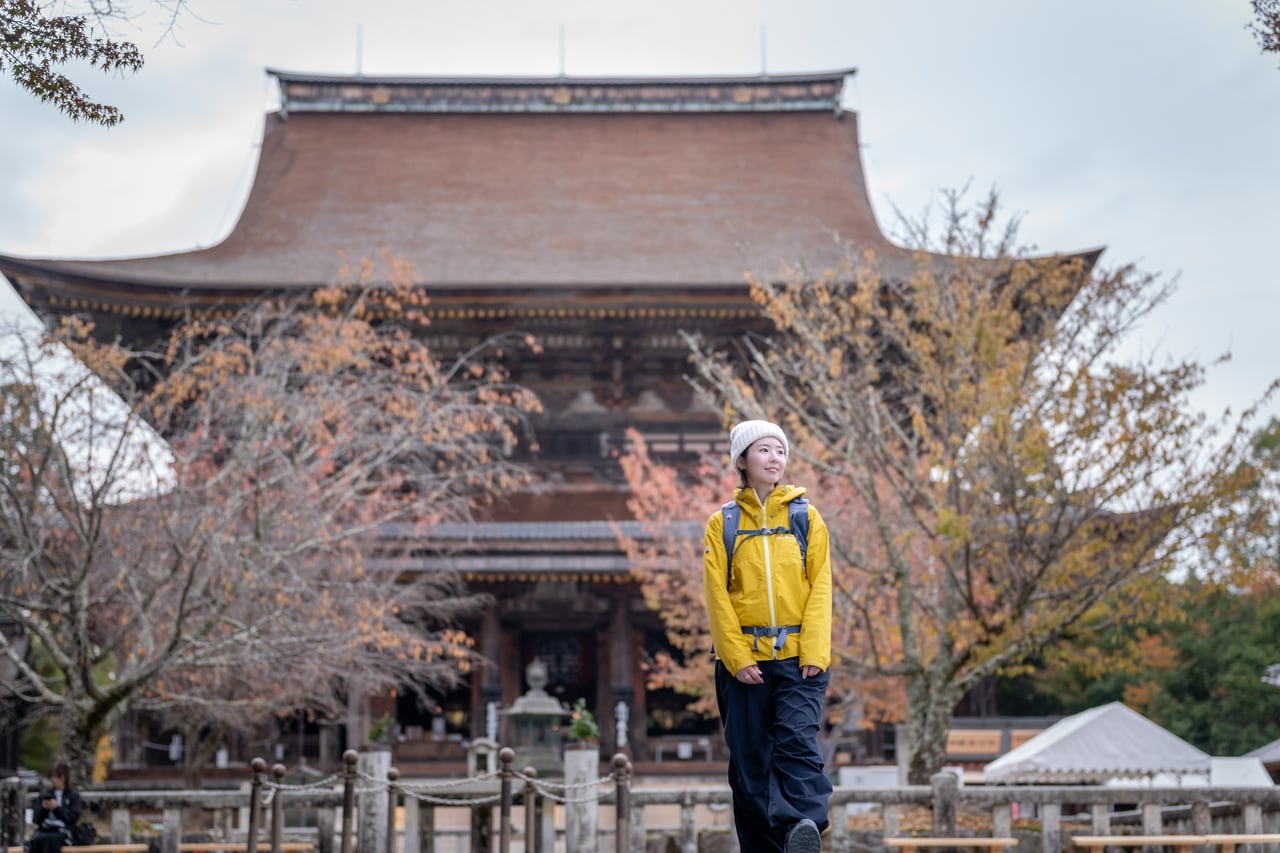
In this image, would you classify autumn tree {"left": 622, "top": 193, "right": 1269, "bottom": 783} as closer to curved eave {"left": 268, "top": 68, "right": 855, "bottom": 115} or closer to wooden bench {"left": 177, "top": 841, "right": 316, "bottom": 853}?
wooden bench {"left": 177, "top": 841, "right": 316, "bottom": 853}

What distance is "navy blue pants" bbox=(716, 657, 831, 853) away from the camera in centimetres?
523

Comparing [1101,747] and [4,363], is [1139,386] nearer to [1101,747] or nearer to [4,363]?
[1101,747]

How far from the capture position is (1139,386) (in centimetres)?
1191

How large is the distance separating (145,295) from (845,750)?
37.8 ft

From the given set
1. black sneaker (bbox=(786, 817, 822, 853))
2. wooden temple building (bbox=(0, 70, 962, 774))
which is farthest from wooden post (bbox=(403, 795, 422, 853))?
black sneaker (bbox=(786, 817, 822, 853))

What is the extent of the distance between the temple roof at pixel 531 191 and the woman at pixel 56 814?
1079 centimetres

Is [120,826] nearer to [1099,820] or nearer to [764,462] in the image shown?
[764,462]

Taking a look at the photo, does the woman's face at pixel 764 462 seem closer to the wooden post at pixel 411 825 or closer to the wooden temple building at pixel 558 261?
the wooden post at pixel 411 825

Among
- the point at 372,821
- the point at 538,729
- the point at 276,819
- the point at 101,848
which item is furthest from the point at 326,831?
the point at 538,729

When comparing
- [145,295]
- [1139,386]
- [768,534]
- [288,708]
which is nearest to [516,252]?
[145,295]

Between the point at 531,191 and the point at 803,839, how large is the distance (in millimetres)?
20159

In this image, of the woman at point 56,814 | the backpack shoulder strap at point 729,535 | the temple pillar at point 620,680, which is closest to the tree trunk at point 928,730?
the woman at point 56,814

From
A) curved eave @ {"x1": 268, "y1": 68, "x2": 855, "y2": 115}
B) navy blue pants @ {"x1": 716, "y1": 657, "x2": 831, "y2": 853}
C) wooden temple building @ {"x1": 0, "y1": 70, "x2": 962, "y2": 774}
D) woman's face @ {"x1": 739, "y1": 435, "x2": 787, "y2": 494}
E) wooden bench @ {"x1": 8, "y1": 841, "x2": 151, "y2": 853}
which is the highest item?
curved eave @ {"x1": 268, "y1": 68, "x2": 855, "y2": 115}

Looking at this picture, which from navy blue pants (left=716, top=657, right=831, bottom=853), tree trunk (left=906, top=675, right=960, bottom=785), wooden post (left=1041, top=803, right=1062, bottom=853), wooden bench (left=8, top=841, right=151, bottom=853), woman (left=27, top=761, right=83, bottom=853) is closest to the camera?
navy blue pants (left=716, top=657, right=831, bottom=853)
